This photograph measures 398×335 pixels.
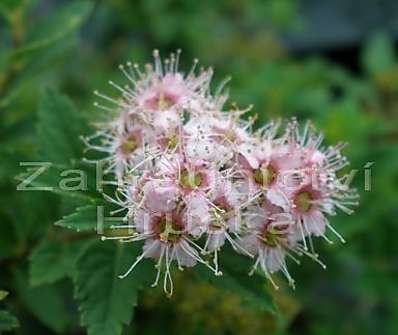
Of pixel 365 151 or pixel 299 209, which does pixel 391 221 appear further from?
pixel 299 209

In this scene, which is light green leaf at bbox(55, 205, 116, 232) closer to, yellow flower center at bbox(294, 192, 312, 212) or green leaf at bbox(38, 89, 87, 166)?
green leaf at bbox(38, 89, 87, 166)

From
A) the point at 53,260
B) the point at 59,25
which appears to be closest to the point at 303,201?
the point at 53,260

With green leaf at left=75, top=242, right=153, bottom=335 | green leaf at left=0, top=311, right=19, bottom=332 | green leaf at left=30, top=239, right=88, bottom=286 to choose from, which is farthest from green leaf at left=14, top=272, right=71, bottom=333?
green leaf at left=0, top=311, right=19, bottom=332

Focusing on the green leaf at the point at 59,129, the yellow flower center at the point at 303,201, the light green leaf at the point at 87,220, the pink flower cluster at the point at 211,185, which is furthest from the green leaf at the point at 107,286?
the yellow flower center at the point at 303,201

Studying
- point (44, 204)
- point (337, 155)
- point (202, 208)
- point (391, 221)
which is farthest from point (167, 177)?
point (391, 221)

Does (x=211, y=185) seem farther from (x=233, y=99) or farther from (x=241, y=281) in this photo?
(x=233, y=99)

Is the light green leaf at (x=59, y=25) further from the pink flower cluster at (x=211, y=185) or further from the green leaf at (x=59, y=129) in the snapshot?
the pink flower cluster at (x=211, y=185)
